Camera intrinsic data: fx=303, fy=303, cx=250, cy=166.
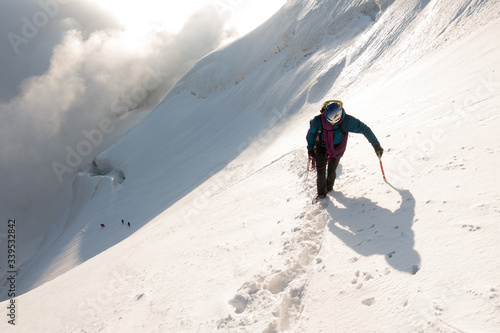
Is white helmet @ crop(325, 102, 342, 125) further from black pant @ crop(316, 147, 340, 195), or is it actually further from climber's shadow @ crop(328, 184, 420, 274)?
climber's shadow @ crop(328, 184, 420, 274)

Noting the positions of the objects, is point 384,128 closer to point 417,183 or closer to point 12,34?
point 417,183

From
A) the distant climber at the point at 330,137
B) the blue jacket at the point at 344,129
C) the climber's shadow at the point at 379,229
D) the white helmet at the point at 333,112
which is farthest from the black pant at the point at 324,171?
the white helmet at the point at 333,112

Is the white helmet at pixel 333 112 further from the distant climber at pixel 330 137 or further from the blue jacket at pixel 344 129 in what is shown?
the blue jacket at pixel 344 129

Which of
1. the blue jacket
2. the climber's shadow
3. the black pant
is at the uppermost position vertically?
the blue jacket

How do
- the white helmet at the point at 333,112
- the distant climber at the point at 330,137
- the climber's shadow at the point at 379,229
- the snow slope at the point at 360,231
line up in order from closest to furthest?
the snow slope at the point at 360,231
the climber's shadow at the point at 379,229
the white helmet at the point at 333,112
the distant climber at the point at 330,137

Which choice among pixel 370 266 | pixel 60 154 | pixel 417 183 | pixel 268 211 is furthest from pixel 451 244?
pixel 60 154

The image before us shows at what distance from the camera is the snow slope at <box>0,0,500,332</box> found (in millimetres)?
2648

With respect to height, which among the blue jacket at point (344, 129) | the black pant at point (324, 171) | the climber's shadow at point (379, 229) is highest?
the blue jacket at point (344, 129)

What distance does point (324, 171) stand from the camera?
16.6 feet

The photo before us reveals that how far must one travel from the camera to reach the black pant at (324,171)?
5082mm

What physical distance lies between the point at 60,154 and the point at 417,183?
51137 millimetres

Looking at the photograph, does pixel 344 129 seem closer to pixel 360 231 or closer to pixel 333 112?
pixel 333 112

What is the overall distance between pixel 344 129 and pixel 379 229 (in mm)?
1833

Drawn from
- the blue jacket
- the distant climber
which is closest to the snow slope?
the distant climber
